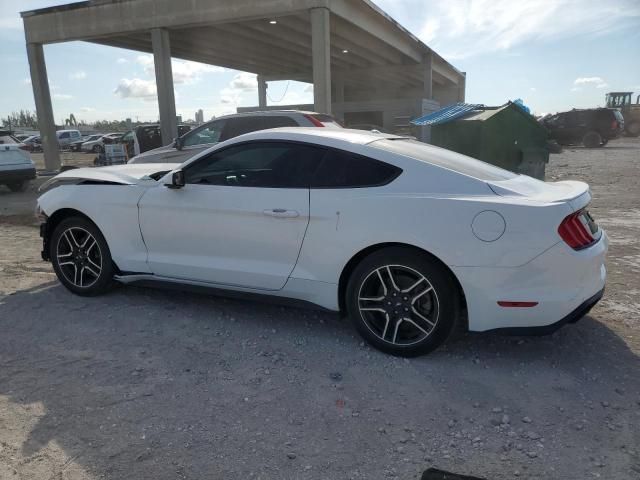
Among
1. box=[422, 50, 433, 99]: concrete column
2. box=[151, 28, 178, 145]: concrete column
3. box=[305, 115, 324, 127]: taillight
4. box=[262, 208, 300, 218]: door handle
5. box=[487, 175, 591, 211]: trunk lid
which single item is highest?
box=[422, 50, 433, 99]: concrete column

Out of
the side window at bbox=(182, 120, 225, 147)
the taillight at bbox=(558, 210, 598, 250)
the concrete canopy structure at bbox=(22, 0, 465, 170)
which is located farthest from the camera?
the concrete canopy structure at bbox=(22, 0, 465, 170)

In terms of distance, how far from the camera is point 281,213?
3.65 m

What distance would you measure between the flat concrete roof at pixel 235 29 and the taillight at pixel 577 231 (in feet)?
42.2

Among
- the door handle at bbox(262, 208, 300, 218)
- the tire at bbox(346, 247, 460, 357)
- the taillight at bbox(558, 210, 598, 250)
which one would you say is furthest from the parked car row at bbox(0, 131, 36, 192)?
the taillight at bbox(558, 210, 598, 250)

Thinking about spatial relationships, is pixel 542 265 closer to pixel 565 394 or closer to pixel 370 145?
pixel 565 394

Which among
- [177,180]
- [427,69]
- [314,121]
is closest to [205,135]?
[314,121]

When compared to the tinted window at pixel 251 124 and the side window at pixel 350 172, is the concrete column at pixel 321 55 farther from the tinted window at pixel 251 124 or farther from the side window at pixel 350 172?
the side window at pixel 350 172

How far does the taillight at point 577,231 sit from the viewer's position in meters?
3.04

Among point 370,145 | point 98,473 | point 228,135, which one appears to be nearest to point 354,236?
point 370,145

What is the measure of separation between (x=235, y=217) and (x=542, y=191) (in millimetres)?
2228

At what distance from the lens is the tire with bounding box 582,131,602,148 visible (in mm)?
28469

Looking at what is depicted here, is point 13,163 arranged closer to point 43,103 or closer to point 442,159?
point 43,103

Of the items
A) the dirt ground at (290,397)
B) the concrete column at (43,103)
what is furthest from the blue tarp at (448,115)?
the concrete column at (43,103)

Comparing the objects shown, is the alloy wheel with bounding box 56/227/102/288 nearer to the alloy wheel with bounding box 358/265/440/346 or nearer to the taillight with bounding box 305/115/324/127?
the alloy wheel with bounding box 358/265/440/346
